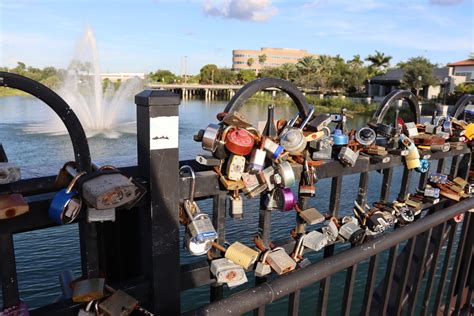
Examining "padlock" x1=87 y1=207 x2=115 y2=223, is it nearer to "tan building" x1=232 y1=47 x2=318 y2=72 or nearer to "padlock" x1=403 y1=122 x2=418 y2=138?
"padlock" x1=403 y1=122 x2=418 y2=138

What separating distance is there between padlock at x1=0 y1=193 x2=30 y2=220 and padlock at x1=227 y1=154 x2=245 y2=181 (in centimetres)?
70

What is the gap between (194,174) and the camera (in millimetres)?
1468

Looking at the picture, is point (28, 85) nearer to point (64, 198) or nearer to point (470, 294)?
point (64, 198)

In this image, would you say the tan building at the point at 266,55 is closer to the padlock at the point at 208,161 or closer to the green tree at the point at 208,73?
the green tree at the point at 208,73

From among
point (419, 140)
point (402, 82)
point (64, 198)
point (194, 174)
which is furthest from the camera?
point (402, 82)

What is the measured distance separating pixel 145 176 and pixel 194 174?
0.68 feet

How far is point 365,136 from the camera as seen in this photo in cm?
209

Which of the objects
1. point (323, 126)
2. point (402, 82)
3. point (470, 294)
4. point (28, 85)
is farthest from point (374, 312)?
point (402, 82)

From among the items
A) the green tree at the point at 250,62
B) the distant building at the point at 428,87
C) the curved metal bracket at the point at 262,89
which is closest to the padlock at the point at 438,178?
the curved metal bracket at the point at 262,89

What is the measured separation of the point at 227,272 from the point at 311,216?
515mm

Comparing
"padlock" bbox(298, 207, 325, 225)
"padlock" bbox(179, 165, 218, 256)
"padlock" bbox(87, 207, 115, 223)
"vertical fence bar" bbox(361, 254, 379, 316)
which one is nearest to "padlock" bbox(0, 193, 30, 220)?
"padlock" bbox(87, 207, 115, 223)

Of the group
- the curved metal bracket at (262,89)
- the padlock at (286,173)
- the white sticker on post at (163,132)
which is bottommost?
the padlock at (286,173)

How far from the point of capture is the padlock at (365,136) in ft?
6.79

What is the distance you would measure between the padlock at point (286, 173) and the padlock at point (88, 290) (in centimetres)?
77
